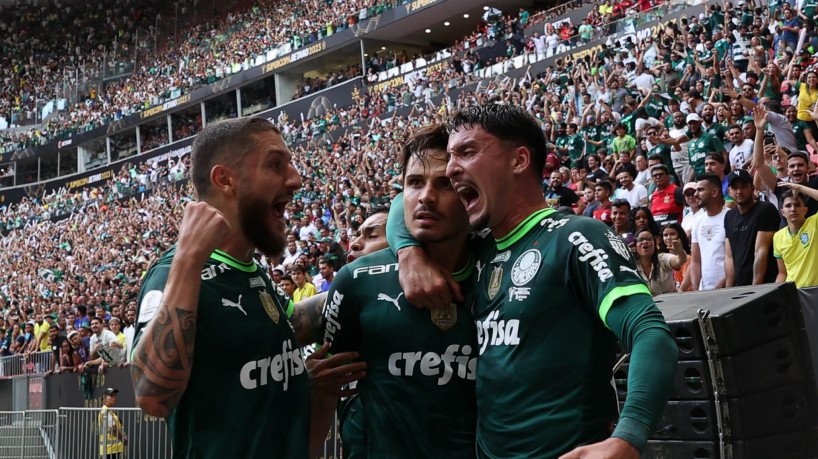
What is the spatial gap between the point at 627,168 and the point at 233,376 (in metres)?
9.24

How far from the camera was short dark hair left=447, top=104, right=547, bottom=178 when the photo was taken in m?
2.62

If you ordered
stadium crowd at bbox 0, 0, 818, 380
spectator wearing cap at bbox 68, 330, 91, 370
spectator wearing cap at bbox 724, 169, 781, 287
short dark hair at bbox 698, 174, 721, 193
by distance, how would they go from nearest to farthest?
spectator wearing cap at bbox 724, 169, 781, 287
stadium crowd at bbox 0, 0, 818, 380
short dark hair at bbox 698, 174, 721, 193
spectator wearing cap at bbox 68, 330, 91, 370

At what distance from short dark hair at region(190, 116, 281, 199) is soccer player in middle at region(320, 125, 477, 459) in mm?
589

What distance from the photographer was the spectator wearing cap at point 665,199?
949cm

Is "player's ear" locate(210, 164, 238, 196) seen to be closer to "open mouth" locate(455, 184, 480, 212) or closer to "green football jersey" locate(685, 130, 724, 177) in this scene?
"open mouth" locate(455, 184, 480, 212)

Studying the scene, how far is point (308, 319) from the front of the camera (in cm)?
320

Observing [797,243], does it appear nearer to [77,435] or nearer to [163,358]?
[163,358]

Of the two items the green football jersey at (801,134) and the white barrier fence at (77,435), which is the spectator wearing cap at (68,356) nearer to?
the white barrier fence at (77,435)

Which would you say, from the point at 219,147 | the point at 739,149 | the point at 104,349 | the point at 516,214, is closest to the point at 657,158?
the point at 739,149

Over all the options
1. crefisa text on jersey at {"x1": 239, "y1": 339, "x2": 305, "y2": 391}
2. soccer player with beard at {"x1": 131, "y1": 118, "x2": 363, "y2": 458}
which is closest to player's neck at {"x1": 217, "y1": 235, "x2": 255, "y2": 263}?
soccer player with beard at {"x1": 131, "y1": 118, "x2": 363, "y2": 458}

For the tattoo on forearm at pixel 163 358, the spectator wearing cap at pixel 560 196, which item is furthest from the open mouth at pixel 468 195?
A: the spectator wearing cap at pixel 560 196

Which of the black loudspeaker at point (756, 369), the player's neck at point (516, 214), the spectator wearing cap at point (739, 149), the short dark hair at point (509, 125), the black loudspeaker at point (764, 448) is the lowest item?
the black loudspeaker at point (764, 448)

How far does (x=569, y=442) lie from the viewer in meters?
2.25

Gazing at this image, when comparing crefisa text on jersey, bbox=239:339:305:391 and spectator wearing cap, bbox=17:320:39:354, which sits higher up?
spectator wearing cap, bbox=17:320:39:354
